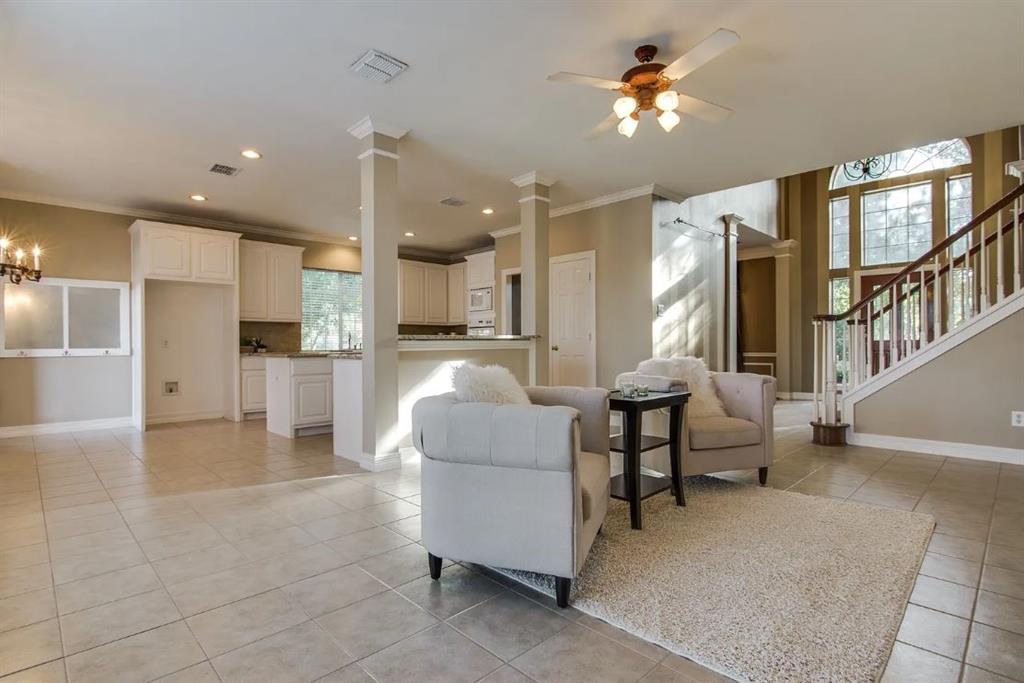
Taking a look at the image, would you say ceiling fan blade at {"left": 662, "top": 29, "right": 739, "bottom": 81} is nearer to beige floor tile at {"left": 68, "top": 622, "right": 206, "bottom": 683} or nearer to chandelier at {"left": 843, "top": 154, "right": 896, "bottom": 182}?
beige floor tile at {"left": 68, "top": 622, "right": 206, "bottom": 683}

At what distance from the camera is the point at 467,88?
3.42 meters

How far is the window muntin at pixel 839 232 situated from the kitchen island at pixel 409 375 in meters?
7.01

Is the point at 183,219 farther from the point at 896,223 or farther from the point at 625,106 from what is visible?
the point at 896,223

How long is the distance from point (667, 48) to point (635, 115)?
0.39 metres

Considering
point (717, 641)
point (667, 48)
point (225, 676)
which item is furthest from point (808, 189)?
point (225, 676)

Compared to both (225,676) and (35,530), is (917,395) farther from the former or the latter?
(35,530)

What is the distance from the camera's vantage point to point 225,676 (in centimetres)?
151

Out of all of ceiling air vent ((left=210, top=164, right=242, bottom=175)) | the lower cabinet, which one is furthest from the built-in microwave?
ceiling air vent ((left=210, top=164, right=242, bottom=175))

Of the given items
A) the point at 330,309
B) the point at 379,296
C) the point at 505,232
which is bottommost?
the point at 379,296

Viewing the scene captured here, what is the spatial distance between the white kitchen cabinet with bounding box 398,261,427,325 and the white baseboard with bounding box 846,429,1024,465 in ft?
21.4

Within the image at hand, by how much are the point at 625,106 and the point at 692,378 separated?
1872 millimetres

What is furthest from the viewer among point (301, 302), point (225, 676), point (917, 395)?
point (301, 302)

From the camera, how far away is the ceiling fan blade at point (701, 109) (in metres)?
3.02

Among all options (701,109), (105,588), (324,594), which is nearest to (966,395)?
(701,109)
